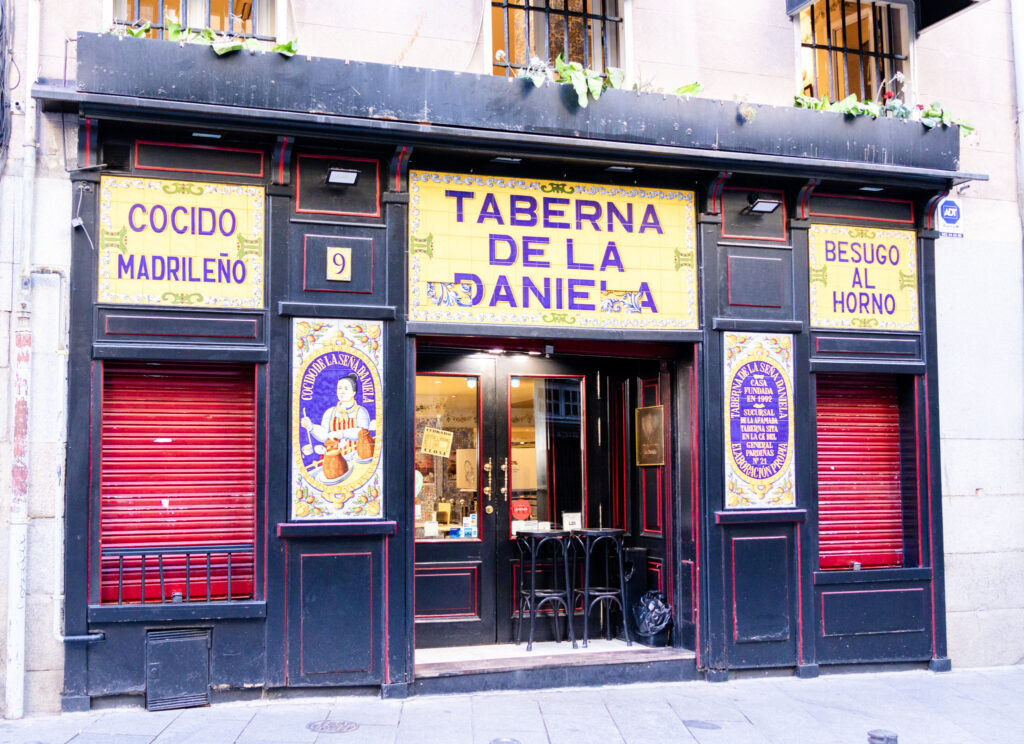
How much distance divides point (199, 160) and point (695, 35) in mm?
4868

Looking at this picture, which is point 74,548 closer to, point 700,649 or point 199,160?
point 199,160

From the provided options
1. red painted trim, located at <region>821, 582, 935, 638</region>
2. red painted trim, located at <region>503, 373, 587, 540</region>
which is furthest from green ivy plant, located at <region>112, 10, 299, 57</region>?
red painted trim, located at <region>821, 582, 935, 638</region>

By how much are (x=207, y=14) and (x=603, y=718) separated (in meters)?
6.78

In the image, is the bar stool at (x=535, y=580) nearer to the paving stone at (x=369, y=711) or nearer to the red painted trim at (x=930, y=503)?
the paving stone at (x=369, y=711)

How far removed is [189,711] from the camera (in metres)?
7.59

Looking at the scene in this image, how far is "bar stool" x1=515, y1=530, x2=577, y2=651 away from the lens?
938 centimetres

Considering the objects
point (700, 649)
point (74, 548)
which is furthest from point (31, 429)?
point (700, 649)

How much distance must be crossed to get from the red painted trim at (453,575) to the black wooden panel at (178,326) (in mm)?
2818

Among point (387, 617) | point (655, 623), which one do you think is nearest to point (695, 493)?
point (655, 623)

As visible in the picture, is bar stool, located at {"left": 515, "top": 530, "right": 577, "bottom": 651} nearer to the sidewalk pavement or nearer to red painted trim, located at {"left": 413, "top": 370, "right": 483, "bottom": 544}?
red painted trim, located at {"left": 413, "top": 370, "right": 483, "bottom": 544}

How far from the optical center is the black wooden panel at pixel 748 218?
929 centimetres

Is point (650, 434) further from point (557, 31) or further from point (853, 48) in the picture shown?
point (853, 48)

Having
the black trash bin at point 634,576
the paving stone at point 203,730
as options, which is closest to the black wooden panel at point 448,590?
the black trash bin at point 634,576

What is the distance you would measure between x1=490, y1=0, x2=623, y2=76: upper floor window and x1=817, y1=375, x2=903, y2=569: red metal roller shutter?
3.91 metres
